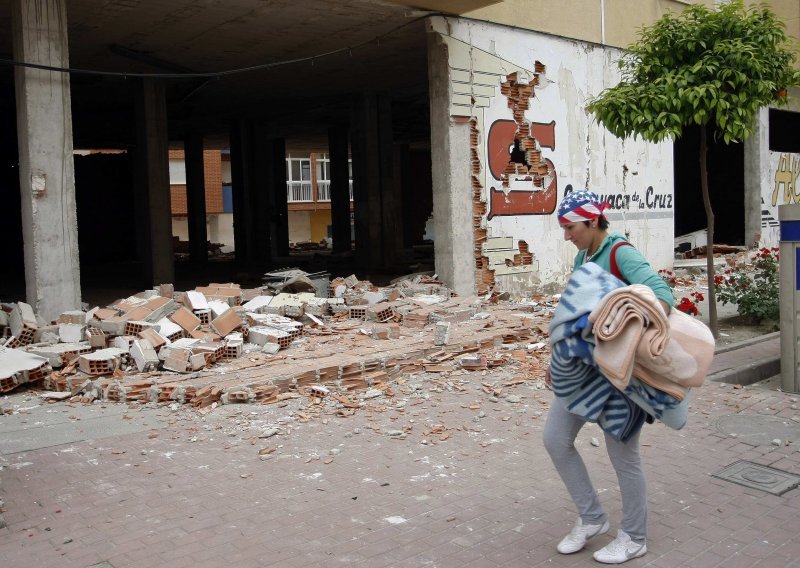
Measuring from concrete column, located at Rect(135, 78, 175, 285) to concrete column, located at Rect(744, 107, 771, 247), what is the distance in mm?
Result: 14416

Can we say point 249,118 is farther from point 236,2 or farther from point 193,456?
point 193,456

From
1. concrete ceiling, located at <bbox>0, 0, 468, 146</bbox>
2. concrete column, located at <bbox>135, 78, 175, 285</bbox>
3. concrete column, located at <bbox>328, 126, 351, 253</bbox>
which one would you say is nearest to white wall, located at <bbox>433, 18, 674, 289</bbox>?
concrete ceiling, located at <bbox>0, 0, 468, 146</bbox>

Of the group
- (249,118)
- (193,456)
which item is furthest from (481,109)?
(249,118)

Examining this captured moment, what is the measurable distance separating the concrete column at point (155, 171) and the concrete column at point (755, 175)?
1442 cm

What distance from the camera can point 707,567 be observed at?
3615 millimetres

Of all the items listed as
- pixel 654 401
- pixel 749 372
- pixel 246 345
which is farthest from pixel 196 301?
pixel 654 401

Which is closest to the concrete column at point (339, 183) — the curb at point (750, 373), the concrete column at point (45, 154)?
the concrete column at point (45, 154)

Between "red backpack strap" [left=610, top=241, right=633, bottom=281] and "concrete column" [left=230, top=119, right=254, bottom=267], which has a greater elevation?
"concrete column" [left=230, top=119, right=254, bottom=267]

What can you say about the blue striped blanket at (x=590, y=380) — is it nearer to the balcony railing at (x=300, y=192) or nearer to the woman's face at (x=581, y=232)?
the woman's face at (x=581, y=232)

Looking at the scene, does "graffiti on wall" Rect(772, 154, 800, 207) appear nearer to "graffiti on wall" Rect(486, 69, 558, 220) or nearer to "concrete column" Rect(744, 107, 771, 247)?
"concrete column" Rect(744, 107, 771, 247)

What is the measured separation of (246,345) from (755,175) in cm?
1590

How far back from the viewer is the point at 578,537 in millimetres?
3760

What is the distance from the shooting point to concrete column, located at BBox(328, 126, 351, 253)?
24.7 m

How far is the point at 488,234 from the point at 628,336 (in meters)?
9.50
